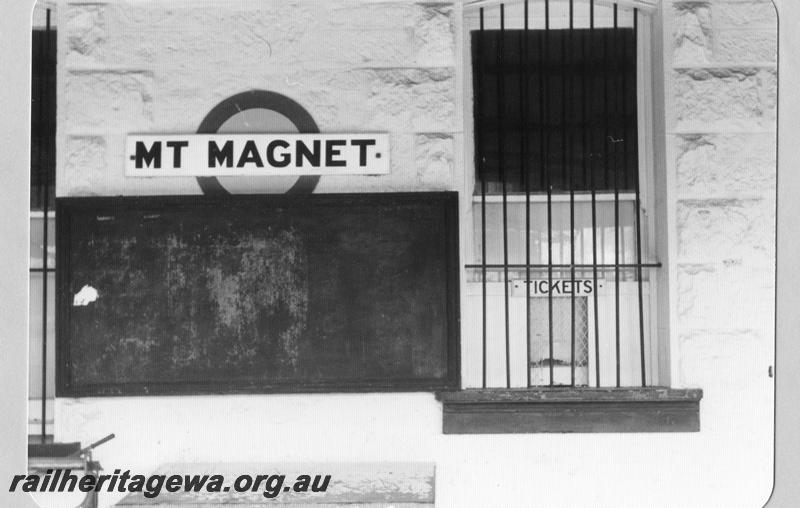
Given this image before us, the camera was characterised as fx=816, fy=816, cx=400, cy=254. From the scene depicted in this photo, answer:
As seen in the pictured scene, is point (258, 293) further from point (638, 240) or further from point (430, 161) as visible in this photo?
point (638, 240)

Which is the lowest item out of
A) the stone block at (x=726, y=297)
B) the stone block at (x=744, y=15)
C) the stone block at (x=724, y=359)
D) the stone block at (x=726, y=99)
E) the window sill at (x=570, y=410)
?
the window sill at (x=570, y=410)

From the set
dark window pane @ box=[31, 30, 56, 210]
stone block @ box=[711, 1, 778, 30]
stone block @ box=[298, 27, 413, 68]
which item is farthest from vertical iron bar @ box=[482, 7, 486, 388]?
dark window pane @ box=[31, 30, 56, 210]

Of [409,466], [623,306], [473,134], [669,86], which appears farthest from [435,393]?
[669,86]

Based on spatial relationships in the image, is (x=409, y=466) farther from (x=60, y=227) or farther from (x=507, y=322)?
(x=60, y=227)

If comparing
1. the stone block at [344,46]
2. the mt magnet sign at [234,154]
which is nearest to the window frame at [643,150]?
the stone block at [344,46]

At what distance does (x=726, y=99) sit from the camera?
3.50m

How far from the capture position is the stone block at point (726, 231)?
345cm

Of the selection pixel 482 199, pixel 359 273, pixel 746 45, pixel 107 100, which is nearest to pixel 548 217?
pixel 482 199

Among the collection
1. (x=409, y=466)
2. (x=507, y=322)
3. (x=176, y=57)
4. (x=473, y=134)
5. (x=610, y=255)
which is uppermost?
(x=176, y=57)

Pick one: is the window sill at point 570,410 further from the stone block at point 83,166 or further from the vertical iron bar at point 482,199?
the stone block at point 83,166

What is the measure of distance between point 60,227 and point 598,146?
238 centimetres

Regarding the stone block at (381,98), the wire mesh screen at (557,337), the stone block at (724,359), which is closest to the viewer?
the stone block at (724,359)

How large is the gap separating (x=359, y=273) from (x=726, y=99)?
A: 1.74m

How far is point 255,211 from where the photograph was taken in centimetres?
351
